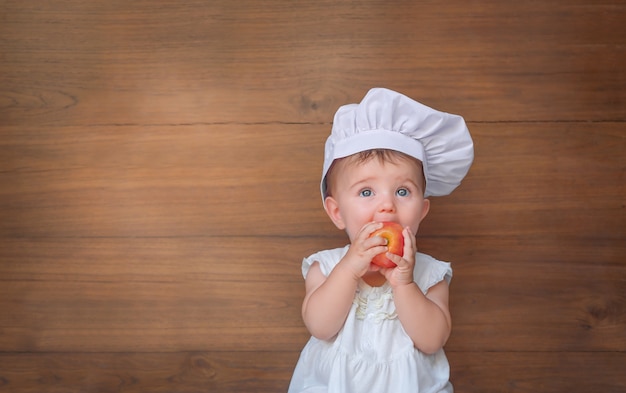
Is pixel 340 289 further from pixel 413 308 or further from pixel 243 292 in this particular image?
pixel 243 292

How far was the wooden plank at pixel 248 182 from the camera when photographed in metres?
1.46

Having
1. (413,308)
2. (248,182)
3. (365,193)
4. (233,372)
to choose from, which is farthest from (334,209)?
(233,372)

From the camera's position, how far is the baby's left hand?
1074 mm

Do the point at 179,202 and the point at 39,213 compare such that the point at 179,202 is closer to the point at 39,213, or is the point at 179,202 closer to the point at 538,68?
the point at 39,213

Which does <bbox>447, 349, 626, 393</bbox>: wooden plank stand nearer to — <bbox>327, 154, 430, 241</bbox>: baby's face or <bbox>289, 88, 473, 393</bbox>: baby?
<bbox>289, 88, 473, 393</bbox>: baby

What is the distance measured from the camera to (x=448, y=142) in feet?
3.74

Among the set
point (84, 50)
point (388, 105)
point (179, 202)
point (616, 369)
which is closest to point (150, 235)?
point (179, 202)

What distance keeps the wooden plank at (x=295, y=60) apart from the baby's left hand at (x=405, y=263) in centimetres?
46

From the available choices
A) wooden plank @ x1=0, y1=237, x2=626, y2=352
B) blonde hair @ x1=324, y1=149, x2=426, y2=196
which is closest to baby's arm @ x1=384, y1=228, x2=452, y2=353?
blonde hair @ x1=324, y1=149, x2=426, y2=196

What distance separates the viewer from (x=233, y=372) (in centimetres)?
146

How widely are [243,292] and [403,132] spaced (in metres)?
0.52

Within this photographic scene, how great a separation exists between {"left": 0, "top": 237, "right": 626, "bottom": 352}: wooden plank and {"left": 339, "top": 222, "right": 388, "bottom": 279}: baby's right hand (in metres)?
0.35

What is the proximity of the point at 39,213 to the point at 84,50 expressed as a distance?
0.35 meters

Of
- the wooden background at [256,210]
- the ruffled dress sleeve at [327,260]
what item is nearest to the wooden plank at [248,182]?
the wooden background at [256,210]
